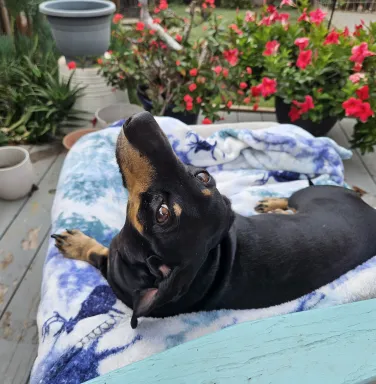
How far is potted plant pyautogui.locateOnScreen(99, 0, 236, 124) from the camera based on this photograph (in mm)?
3365

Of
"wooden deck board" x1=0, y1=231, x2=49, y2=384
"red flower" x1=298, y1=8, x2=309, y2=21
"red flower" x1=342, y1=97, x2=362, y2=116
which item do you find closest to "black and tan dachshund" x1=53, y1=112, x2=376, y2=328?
"wooden deck board" x1=0, y1=231, x2=49, y2=384

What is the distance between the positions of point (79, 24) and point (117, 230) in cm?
228

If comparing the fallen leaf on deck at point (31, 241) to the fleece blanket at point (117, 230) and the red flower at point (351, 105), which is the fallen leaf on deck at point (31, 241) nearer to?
the fleece blanket at point (117, 230)

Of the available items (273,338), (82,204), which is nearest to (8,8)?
(82,204)

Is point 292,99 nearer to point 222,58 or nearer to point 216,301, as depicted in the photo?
point 222,58

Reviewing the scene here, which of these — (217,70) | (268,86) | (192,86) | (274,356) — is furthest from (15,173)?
(274,356)

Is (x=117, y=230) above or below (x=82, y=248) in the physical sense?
below

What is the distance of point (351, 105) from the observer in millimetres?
2982

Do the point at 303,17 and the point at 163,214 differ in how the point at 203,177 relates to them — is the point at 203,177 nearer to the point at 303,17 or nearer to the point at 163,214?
the point at 163,214

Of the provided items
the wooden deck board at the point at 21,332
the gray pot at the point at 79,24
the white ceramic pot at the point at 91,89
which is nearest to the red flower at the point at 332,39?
the gray pot at the point at 79,24

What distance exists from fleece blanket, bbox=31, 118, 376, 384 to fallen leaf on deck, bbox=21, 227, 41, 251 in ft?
1.54

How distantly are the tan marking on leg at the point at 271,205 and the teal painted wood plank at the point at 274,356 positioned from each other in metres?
1.42

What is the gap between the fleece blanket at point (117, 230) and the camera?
1.54 m

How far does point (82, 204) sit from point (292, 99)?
2.03 metres
